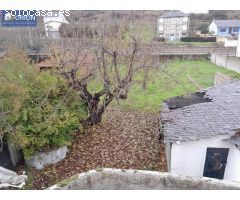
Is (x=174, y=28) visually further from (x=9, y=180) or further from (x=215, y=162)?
(x=9, y=180)

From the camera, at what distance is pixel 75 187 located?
572 cm

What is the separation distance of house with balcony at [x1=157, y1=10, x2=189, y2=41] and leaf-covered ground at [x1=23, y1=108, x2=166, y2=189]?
33529 millimetres

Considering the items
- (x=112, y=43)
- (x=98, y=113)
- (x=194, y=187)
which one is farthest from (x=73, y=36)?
(x=194, y=187)

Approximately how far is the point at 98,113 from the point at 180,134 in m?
5.79

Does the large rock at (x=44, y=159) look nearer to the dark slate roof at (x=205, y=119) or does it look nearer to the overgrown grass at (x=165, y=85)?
the dark slate roof at (x=205, y=119)

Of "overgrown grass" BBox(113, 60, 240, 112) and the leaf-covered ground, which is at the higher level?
"overgrown grass" BBox(113, 60, 240, 112)

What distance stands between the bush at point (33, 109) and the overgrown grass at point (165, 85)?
446cm

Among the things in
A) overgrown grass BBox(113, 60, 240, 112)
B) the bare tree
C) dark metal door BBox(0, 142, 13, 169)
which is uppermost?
the bare tree

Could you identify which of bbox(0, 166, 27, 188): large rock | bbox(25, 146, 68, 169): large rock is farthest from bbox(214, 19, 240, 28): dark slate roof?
bbox(0, 166, 27, 188): large rock

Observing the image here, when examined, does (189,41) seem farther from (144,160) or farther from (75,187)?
(75,187)

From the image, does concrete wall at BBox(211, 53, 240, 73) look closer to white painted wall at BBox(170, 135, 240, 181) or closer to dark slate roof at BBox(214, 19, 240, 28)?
dark slate roof at BBox(214, 19, 240, 28)

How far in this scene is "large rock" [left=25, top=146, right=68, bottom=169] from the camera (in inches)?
438

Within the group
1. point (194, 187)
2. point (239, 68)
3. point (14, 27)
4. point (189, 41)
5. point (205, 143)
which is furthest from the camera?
point (189, 41)

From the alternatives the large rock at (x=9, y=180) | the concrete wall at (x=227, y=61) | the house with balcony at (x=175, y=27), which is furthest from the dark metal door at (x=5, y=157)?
the house with balcony at (x=175, y=27)
